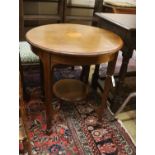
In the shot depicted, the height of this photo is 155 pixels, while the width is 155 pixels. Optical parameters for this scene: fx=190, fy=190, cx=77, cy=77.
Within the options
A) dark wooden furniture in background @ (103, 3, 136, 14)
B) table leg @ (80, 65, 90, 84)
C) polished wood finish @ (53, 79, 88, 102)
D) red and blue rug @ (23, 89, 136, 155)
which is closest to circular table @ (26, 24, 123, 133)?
red and blue rug @ (23, 89, 136, 155)

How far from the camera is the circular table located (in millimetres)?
1047

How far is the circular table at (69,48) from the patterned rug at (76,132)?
135 millimetres

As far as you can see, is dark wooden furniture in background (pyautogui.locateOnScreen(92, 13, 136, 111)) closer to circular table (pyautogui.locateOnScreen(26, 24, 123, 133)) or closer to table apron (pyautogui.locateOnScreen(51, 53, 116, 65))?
circular table (pyautogui.locateOnScreen(26, 24, 123, 133))

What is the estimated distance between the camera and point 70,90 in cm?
171

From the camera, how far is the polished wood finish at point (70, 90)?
160 cm

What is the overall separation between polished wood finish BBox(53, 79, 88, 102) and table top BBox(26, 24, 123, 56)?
0.56 metres

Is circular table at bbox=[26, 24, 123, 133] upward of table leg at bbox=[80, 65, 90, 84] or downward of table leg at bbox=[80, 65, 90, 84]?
upward

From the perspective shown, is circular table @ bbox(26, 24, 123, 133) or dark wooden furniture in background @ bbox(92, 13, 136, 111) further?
dark wooden furniture in background @ bbox(92, 13, 136, 111)

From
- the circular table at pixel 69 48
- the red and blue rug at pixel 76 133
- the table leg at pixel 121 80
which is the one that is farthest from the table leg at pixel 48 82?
the table leg at pixel 121 80

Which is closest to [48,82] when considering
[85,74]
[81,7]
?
[85,74]

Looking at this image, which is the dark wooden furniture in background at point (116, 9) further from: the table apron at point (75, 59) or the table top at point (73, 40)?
the table apron at point (75, 59)

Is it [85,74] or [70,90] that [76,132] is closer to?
[70,90]
